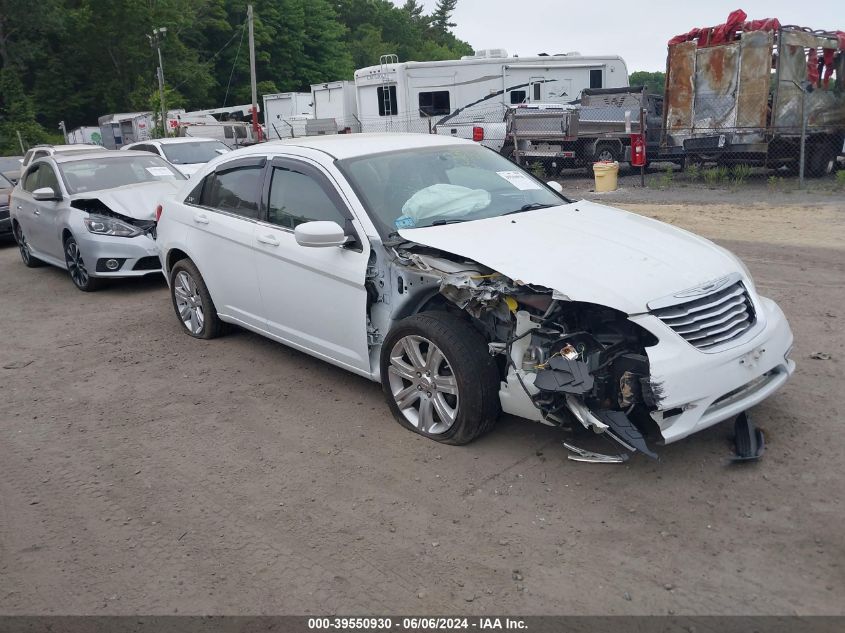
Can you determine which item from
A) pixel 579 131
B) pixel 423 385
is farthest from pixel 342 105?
pixel 423 385

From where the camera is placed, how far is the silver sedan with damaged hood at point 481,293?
3934mm

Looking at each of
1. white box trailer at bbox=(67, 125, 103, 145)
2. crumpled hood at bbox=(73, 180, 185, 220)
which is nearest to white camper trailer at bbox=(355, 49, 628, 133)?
crumpled hood at bbox=(73, 180, 185, 220)

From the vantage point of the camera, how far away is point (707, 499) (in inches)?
150

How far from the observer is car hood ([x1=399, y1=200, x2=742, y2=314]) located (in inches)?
156

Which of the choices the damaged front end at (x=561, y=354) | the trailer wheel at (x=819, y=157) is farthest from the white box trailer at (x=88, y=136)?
the damaged front end at (x=561, y=354)

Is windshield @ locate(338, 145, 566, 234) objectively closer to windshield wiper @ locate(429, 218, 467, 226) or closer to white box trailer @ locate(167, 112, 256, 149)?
windshield wiper @ locate(429, 218, 467, 226)

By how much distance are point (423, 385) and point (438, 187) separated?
1.45m

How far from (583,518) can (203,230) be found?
405 centimetres

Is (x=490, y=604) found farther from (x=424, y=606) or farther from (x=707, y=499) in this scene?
(x=707, y=499)

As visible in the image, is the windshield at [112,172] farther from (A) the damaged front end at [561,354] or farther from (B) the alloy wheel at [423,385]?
(A) the damaged front end at [561,354]

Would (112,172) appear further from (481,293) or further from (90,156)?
(481,293)

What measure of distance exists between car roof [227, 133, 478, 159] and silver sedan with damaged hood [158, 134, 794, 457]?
0.03m

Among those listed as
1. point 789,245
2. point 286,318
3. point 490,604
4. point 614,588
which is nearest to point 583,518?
point 614,588

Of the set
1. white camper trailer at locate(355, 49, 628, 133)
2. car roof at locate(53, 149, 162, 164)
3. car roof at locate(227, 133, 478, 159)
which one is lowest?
car roof at locate(53, 149, 162, 164)
